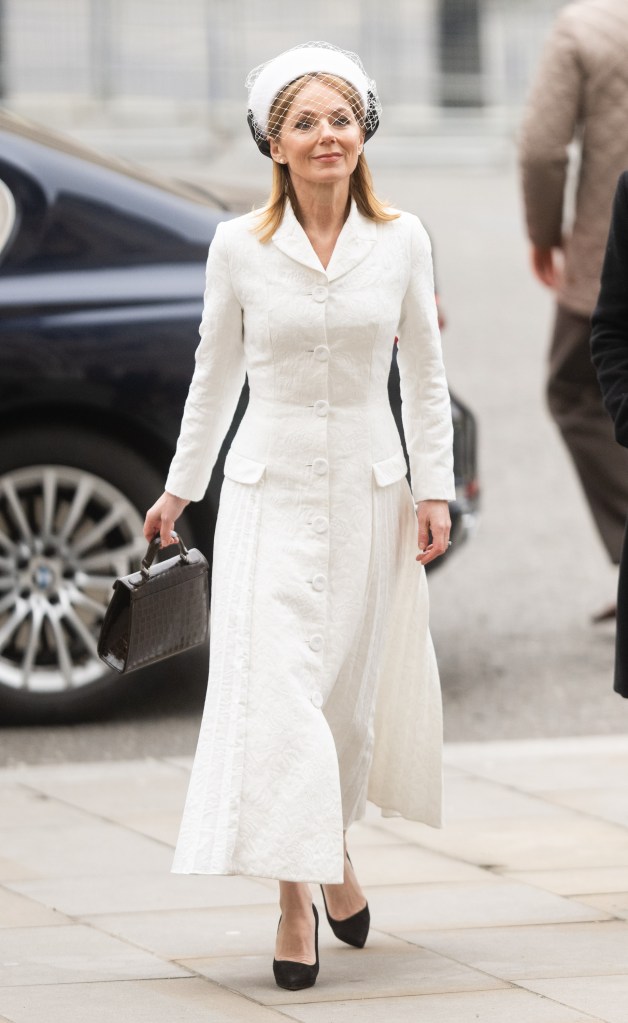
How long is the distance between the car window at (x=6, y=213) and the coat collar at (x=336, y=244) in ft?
7.66

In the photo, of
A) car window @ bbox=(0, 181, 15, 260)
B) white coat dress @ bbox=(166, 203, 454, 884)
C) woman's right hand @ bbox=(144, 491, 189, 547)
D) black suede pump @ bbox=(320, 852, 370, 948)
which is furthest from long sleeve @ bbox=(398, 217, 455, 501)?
car window @ bbox=(0, 181, 15, 260)

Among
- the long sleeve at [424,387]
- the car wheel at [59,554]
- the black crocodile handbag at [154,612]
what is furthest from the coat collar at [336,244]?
the car wheel at [59,554]

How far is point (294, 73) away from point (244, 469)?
766 mm

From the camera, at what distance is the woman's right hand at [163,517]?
4270 millimetres

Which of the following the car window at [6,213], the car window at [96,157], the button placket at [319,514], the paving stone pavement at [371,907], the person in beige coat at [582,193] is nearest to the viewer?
the paving stone pavement at [371,907]

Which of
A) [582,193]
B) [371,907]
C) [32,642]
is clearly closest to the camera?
[371,907]

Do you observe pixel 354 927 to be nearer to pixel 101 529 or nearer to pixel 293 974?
pixel 293 974

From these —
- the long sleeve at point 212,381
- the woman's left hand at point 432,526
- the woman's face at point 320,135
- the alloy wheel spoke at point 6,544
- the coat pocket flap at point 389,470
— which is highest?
the woman's face at point 320,135

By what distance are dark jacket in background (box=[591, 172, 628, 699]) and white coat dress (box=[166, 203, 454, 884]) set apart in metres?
0.34

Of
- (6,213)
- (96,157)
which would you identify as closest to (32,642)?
(6,213)

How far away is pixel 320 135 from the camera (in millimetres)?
4102

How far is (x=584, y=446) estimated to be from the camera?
7.49m

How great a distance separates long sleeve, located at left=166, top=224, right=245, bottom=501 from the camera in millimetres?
4188

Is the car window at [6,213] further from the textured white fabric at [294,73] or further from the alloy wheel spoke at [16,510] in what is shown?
the textured white fabric at [294,73]
